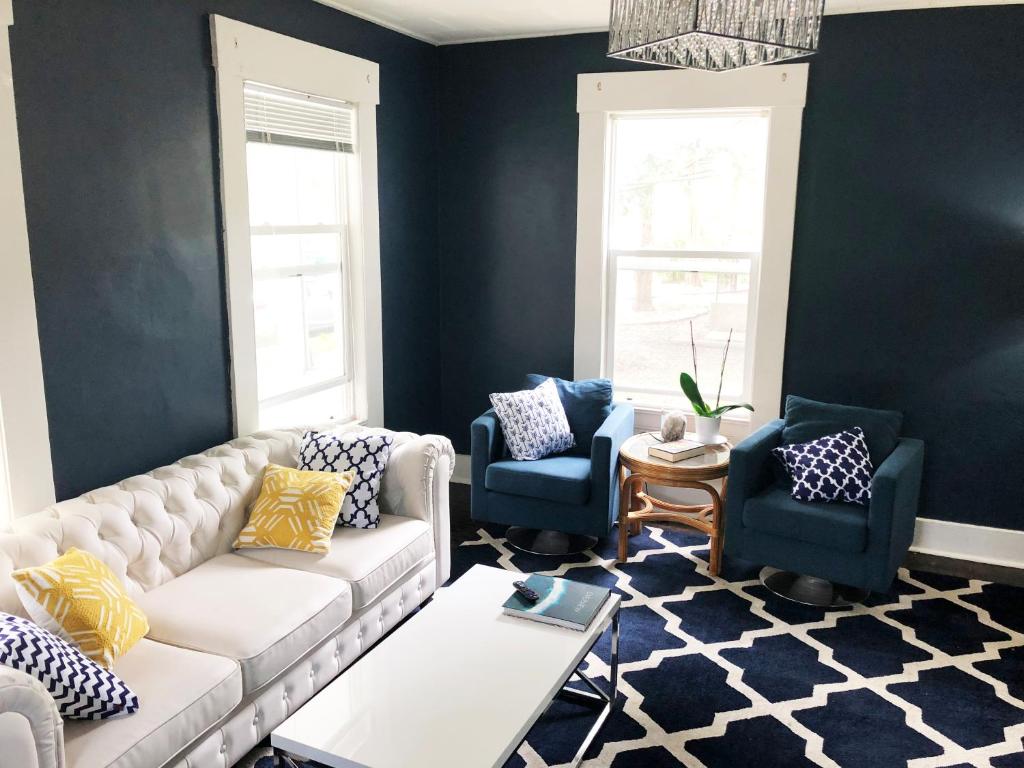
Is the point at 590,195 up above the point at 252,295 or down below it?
above

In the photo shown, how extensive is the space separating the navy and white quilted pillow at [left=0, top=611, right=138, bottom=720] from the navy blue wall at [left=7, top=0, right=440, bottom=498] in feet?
2.95

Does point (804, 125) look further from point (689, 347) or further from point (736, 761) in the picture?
point (736, 761)

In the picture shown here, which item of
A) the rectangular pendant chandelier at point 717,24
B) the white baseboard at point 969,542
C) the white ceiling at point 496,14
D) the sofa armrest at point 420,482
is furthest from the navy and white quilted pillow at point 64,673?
the white baseboard at point 969,542

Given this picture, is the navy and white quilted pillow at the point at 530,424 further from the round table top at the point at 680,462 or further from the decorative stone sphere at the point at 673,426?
the decorative stone sphere at the point at 673,426

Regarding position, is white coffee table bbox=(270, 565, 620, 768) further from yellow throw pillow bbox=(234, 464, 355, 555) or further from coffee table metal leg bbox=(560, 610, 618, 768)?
yellow throw pillow bbox=(234, 464, 355, 555)

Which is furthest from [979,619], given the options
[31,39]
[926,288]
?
[31,39]

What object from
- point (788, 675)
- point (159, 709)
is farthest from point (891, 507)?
point (159, 709)

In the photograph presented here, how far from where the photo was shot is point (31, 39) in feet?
9.18

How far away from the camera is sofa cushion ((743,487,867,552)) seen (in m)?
3.68

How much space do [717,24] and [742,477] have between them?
2.20 metres

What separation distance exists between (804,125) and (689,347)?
1.30m

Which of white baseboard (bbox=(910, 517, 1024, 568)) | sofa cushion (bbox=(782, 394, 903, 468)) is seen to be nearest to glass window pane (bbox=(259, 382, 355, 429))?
sofa cushion (bbox=(782, 394, 903, 468))

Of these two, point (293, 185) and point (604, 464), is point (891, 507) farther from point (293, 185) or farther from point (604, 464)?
point (293, 185)

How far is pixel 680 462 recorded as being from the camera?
4.15 metres
